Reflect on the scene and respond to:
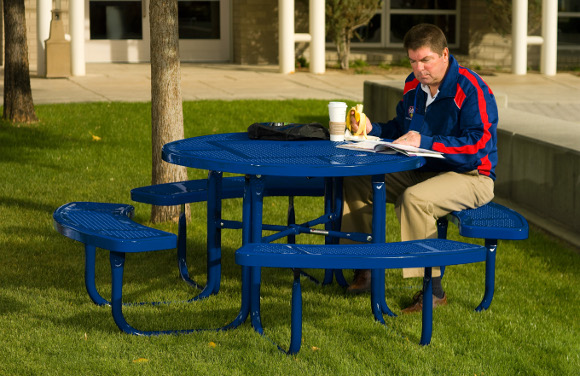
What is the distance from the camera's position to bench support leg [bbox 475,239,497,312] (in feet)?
16.6

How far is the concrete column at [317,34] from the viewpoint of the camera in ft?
58.7

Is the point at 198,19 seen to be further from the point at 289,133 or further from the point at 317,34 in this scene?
the point at 289,133

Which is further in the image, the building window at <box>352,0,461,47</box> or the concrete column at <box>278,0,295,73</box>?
the building window at <box>352,0,461,47</box>

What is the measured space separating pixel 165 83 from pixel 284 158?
8.23ft

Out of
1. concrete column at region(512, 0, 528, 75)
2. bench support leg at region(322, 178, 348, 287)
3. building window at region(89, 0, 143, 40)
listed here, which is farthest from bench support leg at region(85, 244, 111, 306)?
building window at region(89, 0, 143, 40)

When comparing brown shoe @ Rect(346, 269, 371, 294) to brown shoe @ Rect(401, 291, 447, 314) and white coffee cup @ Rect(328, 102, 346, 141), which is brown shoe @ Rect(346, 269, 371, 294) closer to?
brown shoe @ Rect(401, 291, 447, 314)

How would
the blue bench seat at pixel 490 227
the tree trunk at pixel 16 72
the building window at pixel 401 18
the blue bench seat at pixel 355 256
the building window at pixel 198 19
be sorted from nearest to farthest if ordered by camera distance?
the blue bench seat at pixel 355 256 < the blue bench seat at pixel 490 227 < the tree trunk at pixel 16 72 < the building window at pixel 198 19 < the building window at pixel 401 18

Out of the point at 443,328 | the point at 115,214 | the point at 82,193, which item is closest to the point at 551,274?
the point at 443,328

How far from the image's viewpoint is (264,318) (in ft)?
16.4

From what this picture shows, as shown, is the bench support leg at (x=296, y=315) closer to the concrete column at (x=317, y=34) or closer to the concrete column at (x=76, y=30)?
the concrete column at (x=76, y=30)

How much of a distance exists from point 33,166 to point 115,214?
434cm

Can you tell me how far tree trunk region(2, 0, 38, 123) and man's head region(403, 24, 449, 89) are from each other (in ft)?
23.4

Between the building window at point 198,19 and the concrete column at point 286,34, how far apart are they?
338 centimetres

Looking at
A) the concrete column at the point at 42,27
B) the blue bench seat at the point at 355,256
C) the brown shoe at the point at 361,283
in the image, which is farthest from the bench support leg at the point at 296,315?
the concrete column at the point at 42,27
